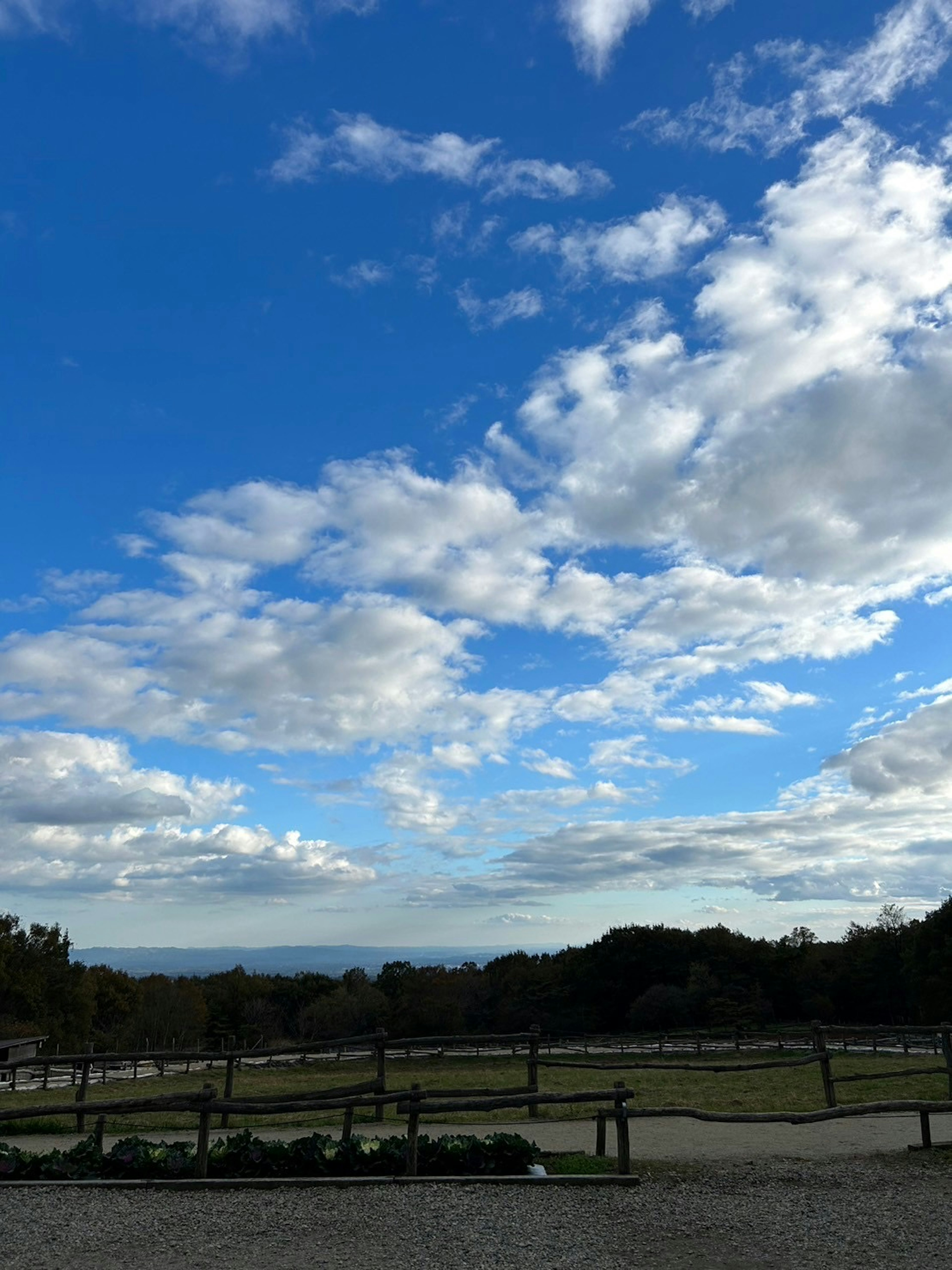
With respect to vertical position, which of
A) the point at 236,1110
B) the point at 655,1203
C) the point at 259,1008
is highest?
the point at 236,1110

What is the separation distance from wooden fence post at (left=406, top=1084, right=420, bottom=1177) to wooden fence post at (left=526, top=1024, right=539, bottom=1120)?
16.1ft

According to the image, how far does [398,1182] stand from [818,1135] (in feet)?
23.3

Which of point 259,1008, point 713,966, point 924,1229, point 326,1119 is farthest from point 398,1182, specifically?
point 259,1008

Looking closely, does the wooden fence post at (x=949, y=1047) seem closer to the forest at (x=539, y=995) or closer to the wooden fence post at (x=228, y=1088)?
the wooden fence post at (x=228, y=1088)

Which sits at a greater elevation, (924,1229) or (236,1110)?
(236,1110)

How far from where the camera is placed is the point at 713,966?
45969mm

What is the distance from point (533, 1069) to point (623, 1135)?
6.35m

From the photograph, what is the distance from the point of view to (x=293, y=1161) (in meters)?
9.84

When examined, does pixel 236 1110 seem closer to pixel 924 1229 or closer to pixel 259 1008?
pixel 924 1229

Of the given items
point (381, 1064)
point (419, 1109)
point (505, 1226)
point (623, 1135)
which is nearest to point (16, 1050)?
point (381, 1064)

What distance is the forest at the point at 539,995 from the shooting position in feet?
142

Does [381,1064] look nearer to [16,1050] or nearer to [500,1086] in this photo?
[500,1086]

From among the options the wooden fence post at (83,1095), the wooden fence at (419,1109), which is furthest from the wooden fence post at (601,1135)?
the wooden fence post at (83,1095)

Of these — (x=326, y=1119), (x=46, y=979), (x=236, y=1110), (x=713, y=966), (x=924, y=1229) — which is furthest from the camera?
(x=46, y=979)
